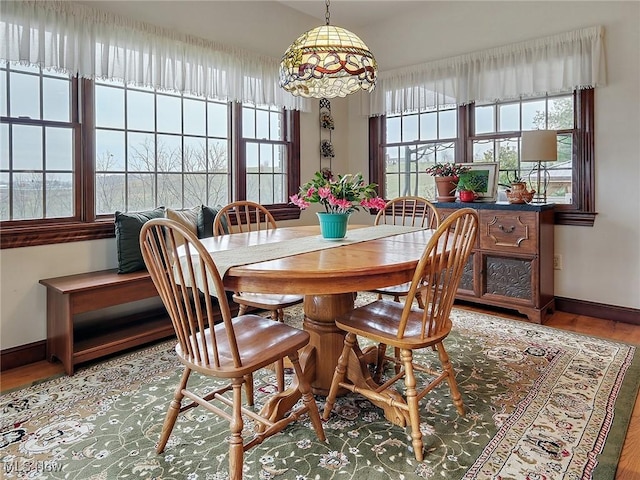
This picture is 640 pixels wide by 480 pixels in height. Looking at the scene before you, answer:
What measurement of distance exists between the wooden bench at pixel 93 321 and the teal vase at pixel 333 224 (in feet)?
4.37

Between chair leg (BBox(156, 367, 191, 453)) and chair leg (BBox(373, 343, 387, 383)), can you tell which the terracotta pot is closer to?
chair leg (BBox(373, 343, 387, 383))

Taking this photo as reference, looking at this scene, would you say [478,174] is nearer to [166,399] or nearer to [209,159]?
[209,159]

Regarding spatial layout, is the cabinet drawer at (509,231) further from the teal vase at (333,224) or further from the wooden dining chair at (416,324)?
the teal vase at (333,224)

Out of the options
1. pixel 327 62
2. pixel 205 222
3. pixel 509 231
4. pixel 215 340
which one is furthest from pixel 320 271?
pixel 509 231

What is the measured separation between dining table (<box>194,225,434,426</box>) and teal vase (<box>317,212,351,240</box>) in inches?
2.0

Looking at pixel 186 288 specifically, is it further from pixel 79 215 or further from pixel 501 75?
pixel 501 75

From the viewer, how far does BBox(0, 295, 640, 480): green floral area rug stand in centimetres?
169

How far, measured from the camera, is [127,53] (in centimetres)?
316

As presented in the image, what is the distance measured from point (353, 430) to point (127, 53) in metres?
2.91

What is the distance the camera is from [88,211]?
10.1 ft

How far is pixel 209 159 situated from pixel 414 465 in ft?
9.88

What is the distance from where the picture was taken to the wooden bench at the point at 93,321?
2.60m

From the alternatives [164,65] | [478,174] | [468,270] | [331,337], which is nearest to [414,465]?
[331,337]

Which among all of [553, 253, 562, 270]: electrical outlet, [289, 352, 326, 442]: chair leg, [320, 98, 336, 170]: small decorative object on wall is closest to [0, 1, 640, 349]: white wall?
[553, 253, 562, 270]: electrical outlet
